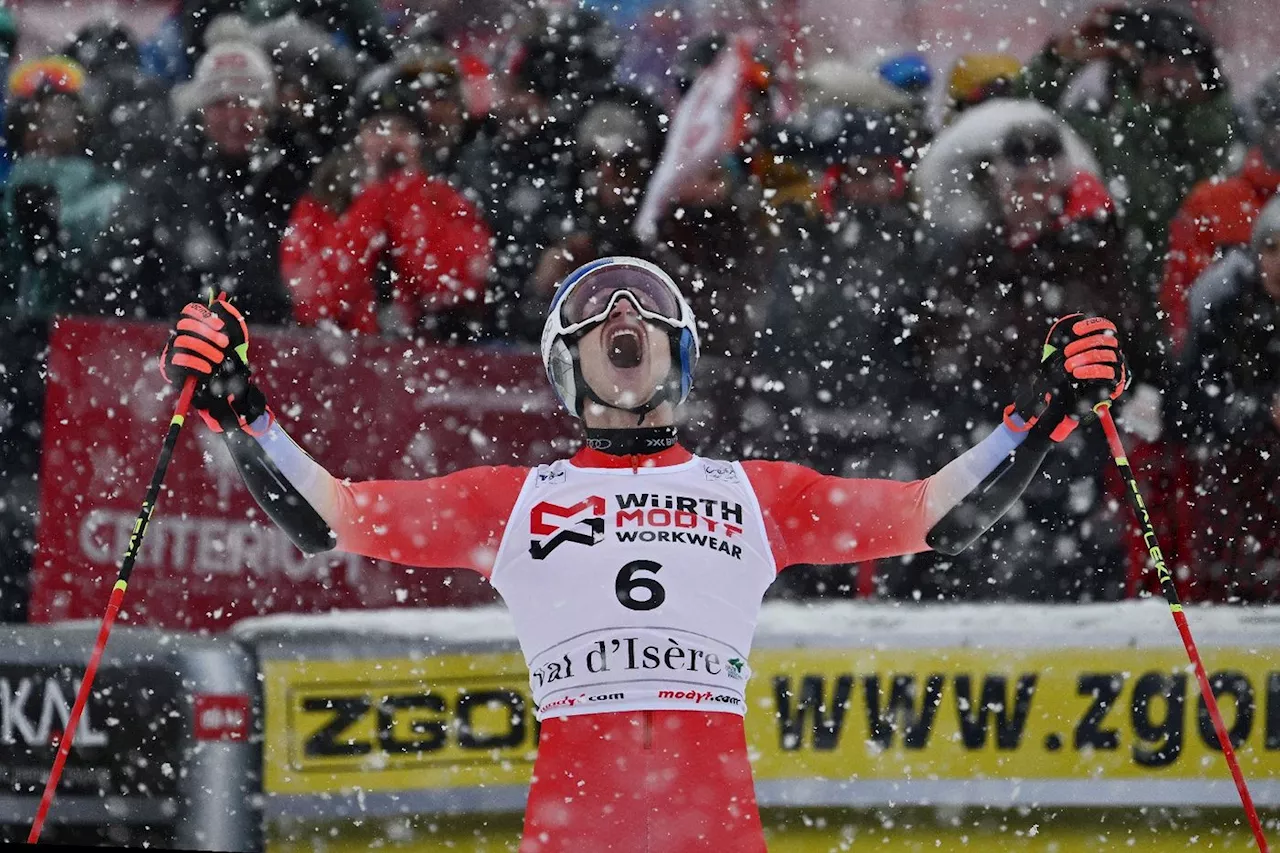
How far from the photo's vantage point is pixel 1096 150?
5.79 meters

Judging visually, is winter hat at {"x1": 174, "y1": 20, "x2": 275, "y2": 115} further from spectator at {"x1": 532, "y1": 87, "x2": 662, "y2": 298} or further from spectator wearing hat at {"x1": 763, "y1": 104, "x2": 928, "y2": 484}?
spectator wearing hat at {"x1": 763, "y1": 104, "x2": 928, "y2": 484}

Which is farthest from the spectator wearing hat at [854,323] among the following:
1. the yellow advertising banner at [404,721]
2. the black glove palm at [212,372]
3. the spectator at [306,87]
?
the black glove palm at [212,372]

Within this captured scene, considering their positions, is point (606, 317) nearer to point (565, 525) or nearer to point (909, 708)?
point (565, 525)

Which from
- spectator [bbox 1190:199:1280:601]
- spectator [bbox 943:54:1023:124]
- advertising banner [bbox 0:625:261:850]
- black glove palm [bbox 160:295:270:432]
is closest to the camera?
black glove palm [bbox 160:295:270:432]

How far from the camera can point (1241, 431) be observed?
5324 millimetres

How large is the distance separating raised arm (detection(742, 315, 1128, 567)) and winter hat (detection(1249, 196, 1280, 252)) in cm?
178

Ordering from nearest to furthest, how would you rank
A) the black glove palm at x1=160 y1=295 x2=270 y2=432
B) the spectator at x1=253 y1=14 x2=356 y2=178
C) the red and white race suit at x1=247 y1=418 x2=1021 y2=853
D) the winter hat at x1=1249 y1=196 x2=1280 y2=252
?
the red and white race suit at x1=247 y1=418 x2=1021 y2=853, the black glove palm at x1=160 y1=295 x2=270 y2=432, the winter hat at x1=1249 y1=196 x2=1280 y2=252, the spectator at x1=253 y1=14 x2=356 y2=178

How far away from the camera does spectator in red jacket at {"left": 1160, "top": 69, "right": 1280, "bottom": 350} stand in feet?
18.5

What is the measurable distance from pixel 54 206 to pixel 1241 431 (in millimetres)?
3905

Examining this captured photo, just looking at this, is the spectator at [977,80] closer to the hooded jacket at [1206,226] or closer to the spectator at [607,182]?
the hooded jacket at [1206,226]

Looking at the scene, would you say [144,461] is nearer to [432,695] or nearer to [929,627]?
[432,695]

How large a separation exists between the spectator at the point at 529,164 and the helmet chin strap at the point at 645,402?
1740mm

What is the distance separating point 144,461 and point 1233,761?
3204 mm

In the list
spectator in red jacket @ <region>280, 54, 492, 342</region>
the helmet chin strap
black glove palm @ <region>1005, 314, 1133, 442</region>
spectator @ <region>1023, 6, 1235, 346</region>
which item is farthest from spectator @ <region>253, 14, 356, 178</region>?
black glove palm @ <region>1005, 314, 1133, 442</region>
